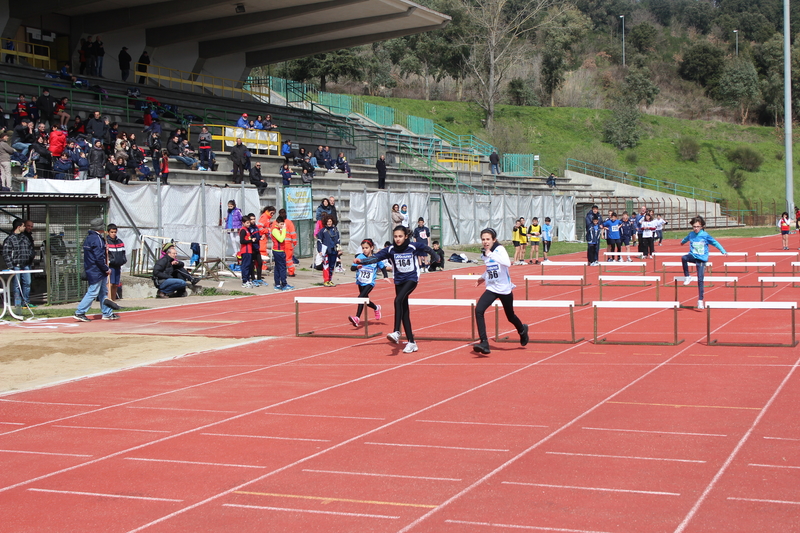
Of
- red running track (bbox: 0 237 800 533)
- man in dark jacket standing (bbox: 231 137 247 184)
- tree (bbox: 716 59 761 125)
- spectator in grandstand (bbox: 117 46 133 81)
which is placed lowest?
red running track (bbox: 0 237 800 533)

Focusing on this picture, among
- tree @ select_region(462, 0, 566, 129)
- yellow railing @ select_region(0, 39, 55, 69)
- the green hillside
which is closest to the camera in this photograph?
yellow railing @ select_region(0, 39, 55, 69)

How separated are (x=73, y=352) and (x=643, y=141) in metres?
71.3

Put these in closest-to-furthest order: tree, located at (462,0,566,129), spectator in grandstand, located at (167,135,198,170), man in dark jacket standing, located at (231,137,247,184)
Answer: man in dark jacket standing, located at (231,137,247,184) < spectator in grandstand, located at (167,135,198,170) < tree, located at (462,0,566,129)

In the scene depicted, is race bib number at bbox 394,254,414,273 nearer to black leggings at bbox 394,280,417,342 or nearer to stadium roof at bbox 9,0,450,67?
black leggings at bbox 394,280,417,342

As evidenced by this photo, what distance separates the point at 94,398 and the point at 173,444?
2.56 metres

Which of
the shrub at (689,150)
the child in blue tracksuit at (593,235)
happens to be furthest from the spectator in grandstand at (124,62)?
the shrub at (689,150)

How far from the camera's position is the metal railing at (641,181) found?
6688cm

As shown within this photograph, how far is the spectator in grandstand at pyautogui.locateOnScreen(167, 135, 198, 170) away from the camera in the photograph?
1182 inches

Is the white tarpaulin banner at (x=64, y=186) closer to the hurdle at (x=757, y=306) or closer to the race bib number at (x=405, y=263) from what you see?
the race bib number at (x=405, y=263)

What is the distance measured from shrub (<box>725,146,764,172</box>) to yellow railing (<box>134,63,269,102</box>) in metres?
46.0

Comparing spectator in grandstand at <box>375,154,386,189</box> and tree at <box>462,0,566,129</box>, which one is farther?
tree at <box>462,0,566,129</box>

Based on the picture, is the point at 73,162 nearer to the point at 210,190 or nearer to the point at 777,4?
the point at 210,190

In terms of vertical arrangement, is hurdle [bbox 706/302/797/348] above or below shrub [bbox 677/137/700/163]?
below

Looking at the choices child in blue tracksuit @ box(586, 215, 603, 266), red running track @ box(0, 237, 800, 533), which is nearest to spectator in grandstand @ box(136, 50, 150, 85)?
child in blue tracksuit @ box(586, 215, 603, 266)
